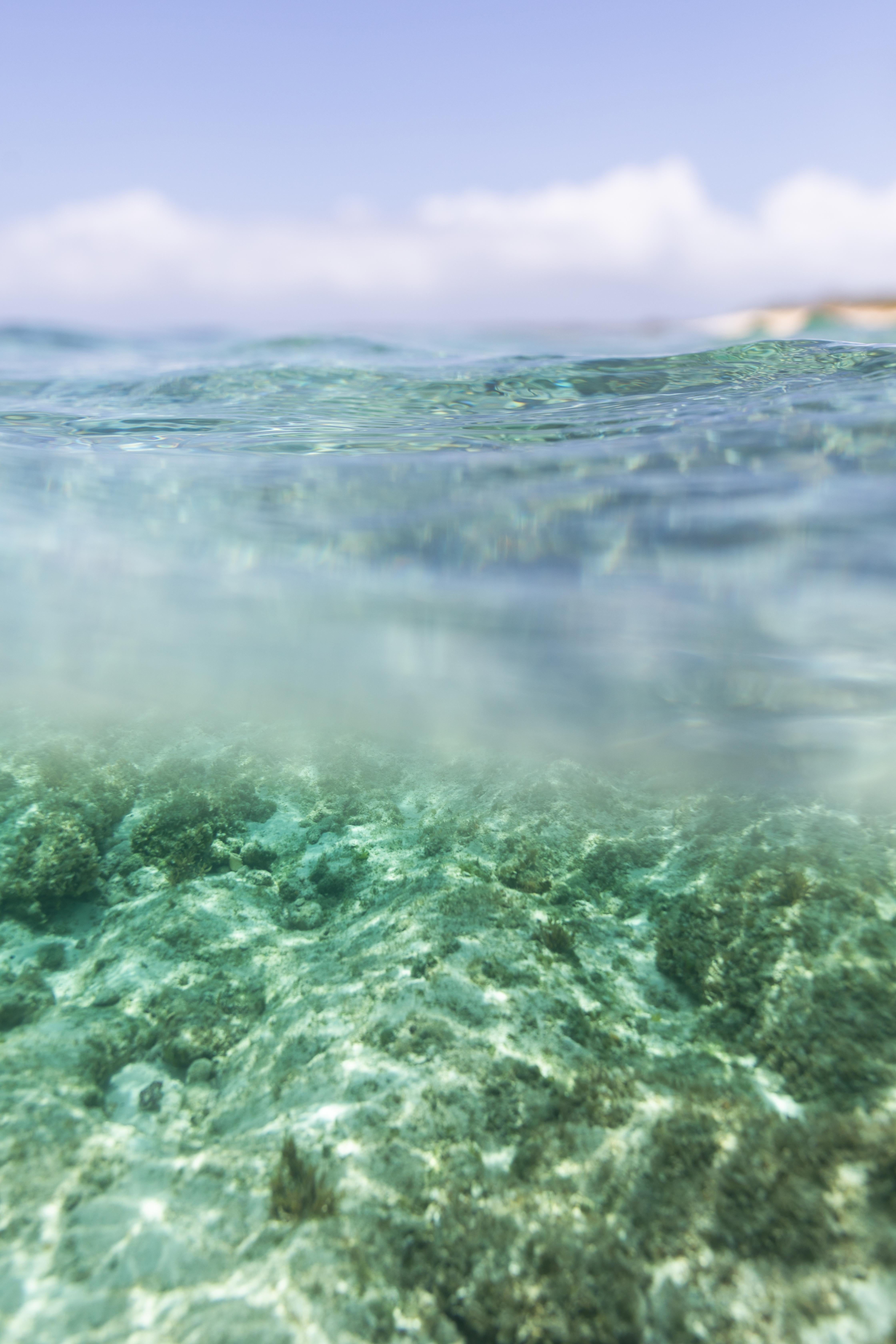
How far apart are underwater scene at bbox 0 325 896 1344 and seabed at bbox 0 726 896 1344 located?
2cm

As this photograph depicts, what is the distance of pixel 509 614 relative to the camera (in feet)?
37.7

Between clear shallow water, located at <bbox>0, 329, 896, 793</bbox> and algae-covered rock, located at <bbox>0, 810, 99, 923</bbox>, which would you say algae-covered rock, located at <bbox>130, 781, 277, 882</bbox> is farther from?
clear shallow water, located at <bbox>0, 329, 896, 793</bbox>

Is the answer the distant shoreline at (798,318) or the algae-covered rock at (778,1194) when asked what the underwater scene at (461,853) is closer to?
the algae-covered rock at (778,1194)

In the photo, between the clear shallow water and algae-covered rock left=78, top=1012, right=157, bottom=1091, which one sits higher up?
the clear shallow water

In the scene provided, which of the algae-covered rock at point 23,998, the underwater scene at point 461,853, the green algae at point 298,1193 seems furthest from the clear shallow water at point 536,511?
the green algae at point 298,1193

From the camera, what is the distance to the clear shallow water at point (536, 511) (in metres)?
9.28

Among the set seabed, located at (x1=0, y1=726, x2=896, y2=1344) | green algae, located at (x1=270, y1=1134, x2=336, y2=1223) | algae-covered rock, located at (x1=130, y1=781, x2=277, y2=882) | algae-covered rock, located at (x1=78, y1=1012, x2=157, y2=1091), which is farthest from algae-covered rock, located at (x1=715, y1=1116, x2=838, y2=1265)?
algae-covered rock, located at (x1=130, y1=781, x2=277, y2=882)

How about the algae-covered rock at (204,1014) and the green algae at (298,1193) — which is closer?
the green algae at (298,1193)

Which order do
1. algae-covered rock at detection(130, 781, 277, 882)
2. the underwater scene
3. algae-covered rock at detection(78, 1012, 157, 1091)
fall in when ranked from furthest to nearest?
1. algae-covered rock at detection(130, 781, 277, 882)
2. algae-covered rock at detection(78, 1012, 157, 1091)
3. the underwater scene

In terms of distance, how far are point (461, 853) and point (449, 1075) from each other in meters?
2.62

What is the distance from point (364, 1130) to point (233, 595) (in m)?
11.8

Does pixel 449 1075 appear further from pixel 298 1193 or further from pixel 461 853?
pixel 461 853

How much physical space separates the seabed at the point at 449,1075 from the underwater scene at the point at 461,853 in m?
0.02

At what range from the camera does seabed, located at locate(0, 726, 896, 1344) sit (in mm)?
3105
